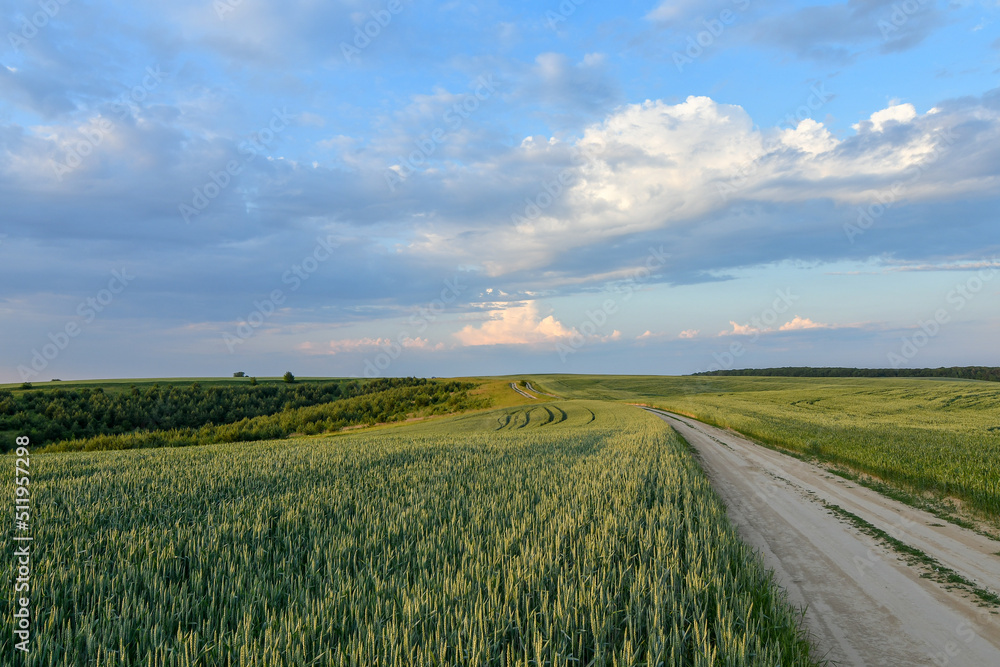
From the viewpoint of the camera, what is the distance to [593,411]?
55.6 metres

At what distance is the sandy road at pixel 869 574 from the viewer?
19.3 feet

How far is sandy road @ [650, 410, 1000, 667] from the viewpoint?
5.87 meters

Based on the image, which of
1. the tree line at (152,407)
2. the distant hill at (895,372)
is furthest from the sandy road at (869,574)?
the distant hill at (895,372)

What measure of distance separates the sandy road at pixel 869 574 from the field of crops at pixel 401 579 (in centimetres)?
132

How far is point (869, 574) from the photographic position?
320 inches

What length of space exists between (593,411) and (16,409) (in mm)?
66159

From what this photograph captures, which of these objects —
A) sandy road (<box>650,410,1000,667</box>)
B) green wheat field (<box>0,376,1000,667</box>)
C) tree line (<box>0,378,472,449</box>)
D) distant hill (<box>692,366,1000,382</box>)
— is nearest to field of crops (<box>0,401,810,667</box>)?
green wheat field (<box>0,376,1000,667</box>)

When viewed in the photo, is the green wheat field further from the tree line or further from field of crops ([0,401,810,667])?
the tree line

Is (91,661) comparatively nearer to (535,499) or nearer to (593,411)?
(535,499)

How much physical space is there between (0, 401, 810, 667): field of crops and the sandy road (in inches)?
52.0

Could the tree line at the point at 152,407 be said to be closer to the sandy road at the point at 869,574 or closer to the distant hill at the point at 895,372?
the sandy road at the point at 869,574

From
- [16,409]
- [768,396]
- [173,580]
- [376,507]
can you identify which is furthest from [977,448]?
[16,409]

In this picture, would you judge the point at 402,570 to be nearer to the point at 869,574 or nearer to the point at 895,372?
the point at 869,574

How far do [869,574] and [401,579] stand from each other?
826 cm
